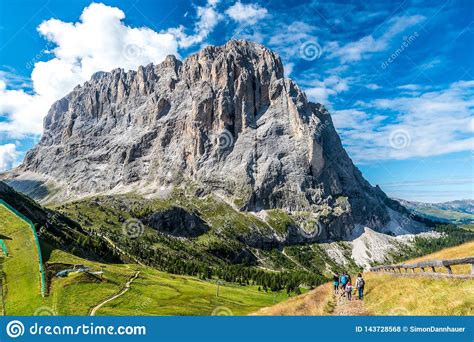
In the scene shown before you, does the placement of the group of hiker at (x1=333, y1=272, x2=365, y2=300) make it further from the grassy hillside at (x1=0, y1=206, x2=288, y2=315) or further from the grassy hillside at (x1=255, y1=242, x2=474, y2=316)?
the grassy hillside at (x1=0, y1=206, x2=288, y2=315)

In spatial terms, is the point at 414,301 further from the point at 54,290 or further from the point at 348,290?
Answer: the point at 54,290

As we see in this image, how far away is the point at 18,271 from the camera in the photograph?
58312 mm

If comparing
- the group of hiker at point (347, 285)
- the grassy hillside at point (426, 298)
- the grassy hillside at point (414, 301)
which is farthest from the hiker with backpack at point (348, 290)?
the grassy hillside at point (426, 298)

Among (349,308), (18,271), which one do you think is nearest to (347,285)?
(349,308)

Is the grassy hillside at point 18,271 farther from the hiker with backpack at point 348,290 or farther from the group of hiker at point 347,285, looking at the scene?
the hiker with backpack at point 348,290

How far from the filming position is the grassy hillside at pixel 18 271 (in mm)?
54688

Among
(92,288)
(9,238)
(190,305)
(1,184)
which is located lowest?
(190,305)

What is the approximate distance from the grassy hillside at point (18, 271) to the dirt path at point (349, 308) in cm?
4315
